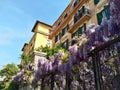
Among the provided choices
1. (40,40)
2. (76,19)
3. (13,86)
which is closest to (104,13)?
(76,19)

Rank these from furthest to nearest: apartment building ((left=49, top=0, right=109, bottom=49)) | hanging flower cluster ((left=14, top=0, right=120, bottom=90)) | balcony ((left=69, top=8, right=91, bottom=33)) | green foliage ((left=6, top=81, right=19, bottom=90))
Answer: balcony ((left=69, top=8, right=91, bottom=33))
apartment building ((left=49, top=0, right=109, bottom=49))
green foliage ((left=6, top=81, right=19, bottom=90))
hanging flower cluster ((left=14, top=0, right=120, bottom=90))

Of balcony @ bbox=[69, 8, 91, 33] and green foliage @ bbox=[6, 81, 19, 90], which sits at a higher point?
balcony @ bbox=[69, 8, 91, 33]

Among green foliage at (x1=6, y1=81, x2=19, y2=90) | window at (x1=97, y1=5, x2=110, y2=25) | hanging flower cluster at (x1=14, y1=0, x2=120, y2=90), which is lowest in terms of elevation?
green foliage at (x1=6, y1=81, x2=19, y2=90)

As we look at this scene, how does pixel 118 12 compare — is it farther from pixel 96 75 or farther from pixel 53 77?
pixel 53 77

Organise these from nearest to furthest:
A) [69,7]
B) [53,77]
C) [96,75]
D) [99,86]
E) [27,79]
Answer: [99,86] < [96,75] < [53,77] < [27,79] < [69,7]

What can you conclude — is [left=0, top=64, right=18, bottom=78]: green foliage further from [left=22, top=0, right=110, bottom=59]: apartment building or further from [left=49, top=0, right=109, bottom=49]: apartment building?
[left=49, top=0, right=109, bottom=49]: apartment building

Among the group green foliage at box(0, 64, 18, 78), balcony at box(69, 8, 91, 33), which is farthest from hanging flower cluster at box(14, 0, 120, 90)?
green foliage at box(0, 64, 18, 78)

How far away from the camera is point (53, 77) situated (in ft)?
23.1

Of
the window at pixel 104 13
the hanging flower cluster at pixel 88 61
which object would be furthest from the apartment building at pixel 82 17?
the hanging flower cluster at pixel 88 61

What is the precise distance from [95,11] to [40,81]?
9.80 m

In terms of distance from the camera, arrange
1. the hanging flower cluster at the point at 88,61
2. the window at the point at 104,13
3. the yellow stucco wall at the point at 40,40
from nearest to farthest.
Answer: the hanging flower cluster at the point at 88,61
the window at the point at 104,13
the yellow stucco wall at the point at 40,40

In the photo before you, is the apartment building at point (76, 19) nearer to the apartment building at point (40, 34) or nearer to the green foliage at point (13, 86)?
the apartment building at point (40, 34)

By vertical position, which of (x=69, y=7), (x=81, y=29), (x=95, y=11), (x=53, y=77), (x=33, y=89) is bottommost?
(x=33, y=89)

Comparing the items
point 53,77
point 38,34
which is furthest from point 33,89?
point 38,34
